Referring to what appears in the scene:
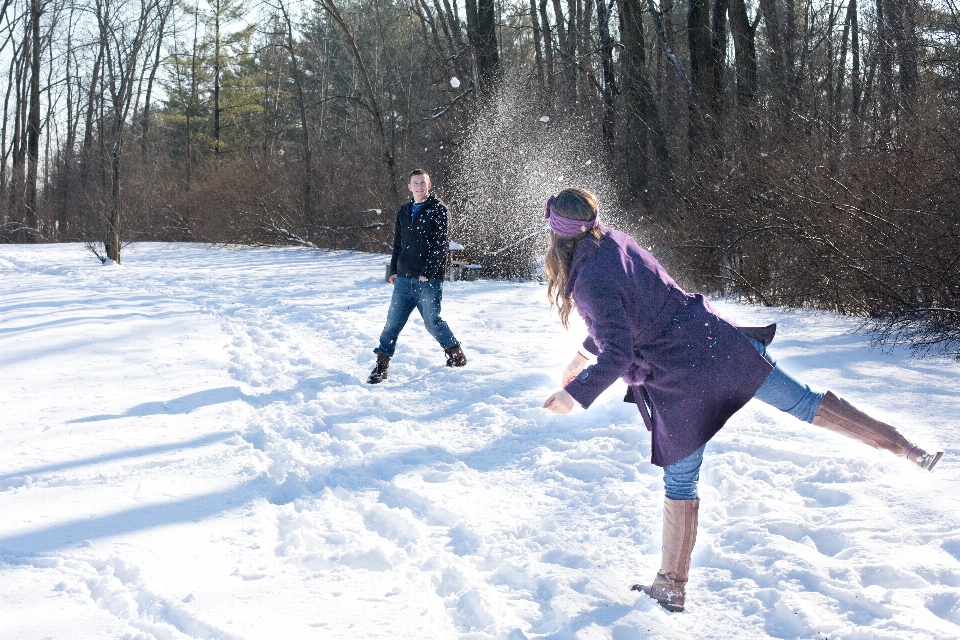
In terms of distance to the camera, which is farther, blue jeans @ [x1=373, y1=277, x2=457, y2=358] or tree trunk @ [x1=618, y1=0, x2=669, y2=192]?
tree trunk @ [x1=618, y1=0, x2=669, y2=192]

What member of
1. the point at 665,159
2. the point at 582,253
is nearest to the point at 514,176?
the point at 665,159

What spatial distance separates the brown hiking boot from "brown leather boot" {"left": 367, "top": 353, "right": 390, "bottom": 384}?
63 centimetres

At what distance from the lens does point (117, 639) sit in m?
2.58

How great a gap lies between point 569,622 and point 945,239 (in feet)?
20.3

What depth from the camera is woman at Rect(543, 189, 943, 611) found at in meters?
2.73

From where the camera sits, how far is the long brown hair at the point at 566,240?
282 centimetres

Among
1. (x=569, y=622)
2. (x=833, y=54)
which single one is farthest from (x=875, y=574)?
(x=833, y=54)

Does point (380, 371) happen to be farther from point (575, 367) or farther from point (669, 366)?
point (669, 366)

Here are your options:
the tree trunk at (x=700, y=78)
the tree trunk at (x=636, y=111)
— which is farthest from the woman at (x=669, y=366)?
the tree trunk at (x=636, y=111)

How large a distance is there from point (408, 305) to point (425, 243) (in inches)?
23.7

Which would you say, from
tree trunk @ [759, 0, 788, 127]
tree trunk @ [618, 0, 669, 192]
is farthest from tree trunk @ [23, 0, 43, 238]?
tree trunk @ [759, 0, 788, 127]

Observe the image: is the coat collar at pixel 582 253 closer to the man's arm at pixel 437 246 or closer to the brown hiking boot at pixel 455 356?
the man's arm at pixel 437 246

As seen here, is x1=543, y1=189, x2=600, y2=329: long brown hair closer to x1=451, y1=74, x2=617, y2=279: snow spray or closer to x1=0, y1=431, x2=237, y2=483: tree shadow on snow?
x1=0, y1=431, x2=237, y2=483: tree shadow on snow

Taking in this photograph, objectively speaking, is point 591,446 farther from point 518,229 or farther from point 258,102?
point 258,102
